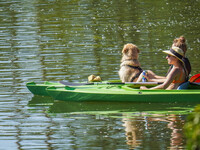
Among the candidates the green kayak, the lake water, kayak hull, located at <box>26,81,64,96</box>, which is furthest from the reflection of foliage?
kayak hull, located at <box>26,81,64,96</box>

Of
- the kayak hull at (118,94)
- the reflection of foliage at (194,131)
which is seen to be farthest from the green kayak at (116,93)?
the reflection of foliage at (194,131)

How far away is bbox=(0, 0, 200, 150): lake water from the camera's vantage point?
315 inches

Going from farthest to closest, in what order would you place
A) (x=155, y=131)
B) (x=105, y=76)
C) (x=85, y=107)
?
(x=105, y=76) → (x=85, y=107) → (x=155, y=131)

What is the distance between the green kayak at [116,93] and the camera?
10000 millimetres

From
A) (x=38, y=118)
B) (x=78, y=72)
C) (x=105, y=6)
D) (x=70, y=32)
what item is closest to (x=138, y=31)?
(x=70, y=32)

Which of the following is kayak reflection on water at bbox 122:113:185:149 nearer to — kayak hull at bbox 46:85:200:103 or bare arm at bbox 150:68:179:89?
kayak hull at bbox 46:85:200:103

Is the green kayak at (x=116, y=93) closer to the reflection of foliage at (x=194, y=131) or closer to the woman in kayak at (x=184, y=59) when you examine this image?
the woman in kayak at (x=184, y=59)

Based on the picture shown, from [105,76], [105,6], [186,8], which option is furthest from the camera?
[105,6]

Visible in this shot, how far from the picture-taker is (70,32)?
2131 cm

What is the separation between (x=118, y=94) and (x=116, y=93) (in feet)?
0.16

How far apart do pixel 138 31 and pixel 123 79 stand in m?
9.66

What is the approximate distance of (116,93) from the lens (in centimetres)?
1032

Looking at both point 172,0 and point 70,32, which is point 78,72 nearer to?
point 70,32

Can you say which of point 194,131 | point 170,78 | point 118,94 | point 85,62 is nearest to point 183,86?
point 170,78
